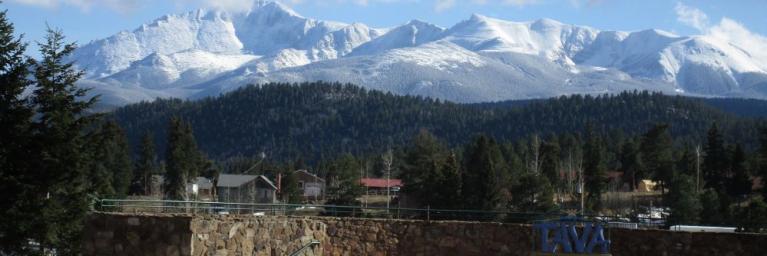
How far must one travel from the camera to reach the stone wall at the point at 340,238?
85.5ft

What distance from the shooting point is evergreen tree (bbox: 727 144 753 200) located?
262 feet

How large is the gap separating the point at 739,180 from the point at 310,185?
65856mm

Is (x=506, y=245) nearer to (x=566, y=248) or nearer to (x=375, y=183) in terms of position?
(x=566, y=248)

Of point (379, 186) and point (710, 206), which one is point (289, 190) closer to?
point (379, 186)

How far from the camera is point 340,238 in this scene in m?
30.0

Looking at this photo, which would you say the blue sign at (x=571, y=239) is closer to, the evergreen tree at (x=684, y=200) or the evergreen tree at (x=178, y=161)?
the evergreen tree at (x=684, y=200)

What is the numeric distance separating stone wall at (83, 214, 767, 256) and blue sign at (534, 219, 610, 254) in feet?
4.93

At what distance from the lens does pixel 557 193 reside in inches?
3816

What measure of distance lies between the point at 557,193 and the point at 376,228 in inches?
2703

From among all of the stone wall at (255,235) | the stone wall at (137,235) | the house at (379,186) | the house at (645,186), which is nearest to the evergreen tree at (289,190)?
the house at (379,186)

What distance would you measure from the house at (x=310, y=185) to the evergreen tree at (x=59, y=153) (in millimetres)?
88358

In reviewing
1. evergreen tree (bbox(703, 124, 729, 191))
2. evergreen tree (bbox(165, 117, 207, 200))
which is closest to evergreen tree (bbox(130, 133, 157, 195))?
evergreen tree (bbox(165, 117, 207, 200))

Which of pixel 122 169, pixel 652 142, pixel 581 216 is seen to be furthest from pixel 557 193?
pixel 581 216

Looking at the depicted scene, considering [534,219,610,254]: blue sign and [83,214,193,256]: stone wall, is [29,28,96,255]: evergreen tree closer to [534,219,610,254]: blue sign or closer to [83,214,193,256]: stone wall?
[83,214,193,256]: stone wall
